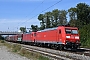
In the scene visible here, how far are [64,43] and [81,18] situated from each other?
74.1 meters

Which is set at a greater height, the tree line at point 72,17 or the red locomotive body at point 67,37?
the tree line at point 72,17

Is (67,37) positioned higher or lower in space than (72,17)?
lower

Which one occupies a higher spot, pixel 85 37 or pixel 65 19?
pixel 65 19

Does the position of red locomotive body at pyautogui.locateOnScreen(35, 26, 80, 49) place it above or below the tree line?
below

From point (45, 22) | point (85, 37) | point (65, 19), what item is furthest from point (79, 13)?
point (85, 37)

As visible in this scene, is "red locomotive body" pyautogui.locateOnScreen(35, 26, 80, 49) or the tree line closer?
"red locomotive body" pyautogui.locateOnScreen(35, 26, 80, 49)

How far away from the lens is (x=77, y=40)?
3045 cm

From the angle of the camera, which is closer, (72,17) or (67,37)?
(67,37)

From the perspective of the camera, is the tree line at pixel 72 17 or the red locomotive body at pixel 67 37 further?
the tree line at pixel 72 17

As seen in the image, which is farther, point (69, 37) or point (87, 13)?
point (87, 13)

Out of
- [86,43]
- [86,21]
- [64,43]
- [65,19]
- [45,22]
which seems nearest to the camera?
[64,43]

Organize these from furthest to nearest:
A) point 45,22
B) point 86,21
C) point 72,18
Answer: point 45,22, point 72,18, point 86,21

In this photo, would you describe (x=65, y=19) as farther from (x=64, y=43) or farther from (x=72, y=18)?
(x=64, y=43)

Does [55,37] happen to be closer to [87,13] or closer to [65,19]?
[87,13]
